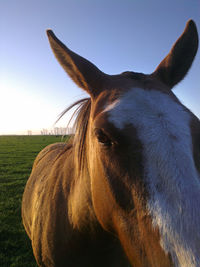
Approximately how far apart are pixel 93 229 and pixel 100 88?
52.8 inches

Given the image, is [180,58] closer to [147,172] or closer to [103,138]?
[103,138]

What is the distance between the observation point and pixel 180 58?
199 centimetres

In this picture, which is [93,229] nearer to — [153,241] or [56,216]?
[56,216]

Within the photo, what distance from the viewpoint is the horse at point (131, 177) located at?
96cm

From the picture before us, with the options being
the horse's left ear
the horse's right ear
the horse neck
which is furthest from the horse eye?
the horse's left ear

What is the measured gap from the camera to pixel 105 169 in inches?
53.8

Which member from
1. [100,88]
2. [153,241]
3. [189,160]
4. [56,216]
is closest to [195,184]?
[189,160]

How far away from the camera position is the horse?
96 centimetres

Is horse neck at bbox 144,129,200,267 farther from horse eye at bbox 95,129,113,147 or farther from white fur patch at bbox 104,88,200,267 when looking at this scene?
horse eye at bbox 95,129,113,147

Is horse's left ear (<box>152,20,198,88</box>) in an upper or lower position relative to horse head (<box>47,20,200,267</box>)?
upper

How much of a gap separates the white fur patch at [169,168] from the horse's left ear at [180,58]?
0.65 m

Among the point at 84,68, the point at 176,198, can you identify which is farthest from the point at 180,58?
the point at 176,198

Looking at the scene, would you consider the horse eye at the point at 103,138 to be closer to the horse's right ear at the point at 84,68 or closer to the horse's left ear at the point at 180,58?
the horse's right ear at the point at 84,68

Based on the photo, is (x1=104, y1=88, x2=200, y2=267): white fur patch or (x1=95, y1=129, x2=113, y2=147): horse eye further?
(x1=95, y1=129, x2=113, y2=147): horse eye
